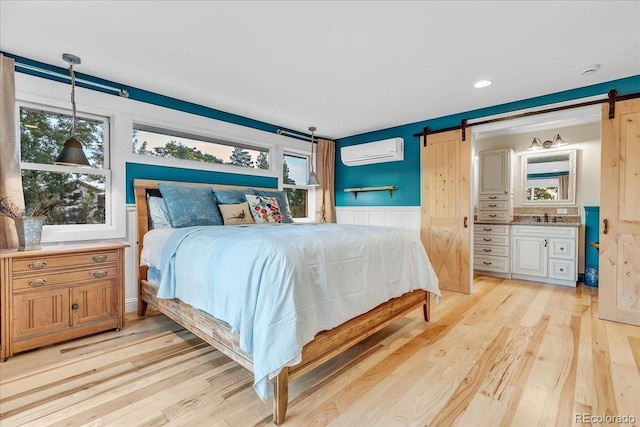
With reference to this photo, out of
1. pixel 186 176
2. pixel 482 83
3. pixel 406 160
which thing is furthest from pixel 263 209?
pixel 482 83

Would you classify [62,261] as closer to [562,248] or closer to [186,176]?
[186,176]

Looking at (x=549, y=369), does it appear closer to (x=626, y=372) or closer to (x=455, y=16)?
(x=626, y=372)

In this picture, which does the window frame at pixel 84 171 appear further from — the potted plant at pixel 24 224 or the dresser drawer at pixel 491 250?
the dresser drawer at pixel 491 250

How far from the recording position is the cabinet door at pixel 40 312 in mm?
2039

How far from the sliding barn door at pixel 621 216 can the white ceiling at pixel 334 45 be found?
505 mm

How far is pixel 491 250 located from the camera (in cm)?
450

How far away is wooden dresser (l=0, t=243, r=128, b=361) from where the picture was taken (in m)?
2.01

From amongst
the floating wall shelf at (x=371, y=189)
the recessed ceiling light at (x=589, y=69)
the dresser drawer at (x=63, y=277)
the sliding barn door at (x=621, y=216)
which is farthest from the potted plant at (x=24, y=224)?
the sliding barn door at (x=621, y=216)

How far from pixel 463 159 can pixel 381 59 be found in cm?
191

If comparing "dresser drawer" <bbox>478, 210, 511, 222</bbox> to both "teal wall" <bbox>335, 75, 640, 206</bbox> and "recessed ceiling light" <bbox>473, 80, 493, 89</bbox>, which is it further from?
"recessed ceiling light" <bbox>473, 80, 493, 89</bbox>

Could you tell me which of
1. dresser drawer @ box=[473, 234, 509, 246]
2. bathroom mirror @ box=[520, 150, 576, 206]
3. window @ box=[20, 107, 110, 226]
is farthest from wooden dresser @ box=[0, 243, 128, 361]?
bathroom mirror @ box=[520, 150, 576, 206]

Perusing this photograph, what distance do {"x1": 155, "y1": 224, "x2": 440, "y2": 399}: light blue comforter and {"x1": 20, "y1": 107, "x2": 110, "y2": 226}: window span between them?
46.9 inches

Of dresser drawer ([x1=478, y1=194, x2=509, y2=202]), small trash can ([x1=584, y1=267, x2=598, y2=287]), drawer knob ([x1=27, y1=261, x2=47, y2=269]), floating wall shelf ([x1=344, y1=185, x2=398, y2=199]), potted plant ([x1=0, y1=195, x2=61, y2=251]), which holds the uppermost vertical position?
floating wall shelf ([x1=344, y1=185, x2=398, y2=199])

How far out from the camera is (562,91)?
3.11 m
